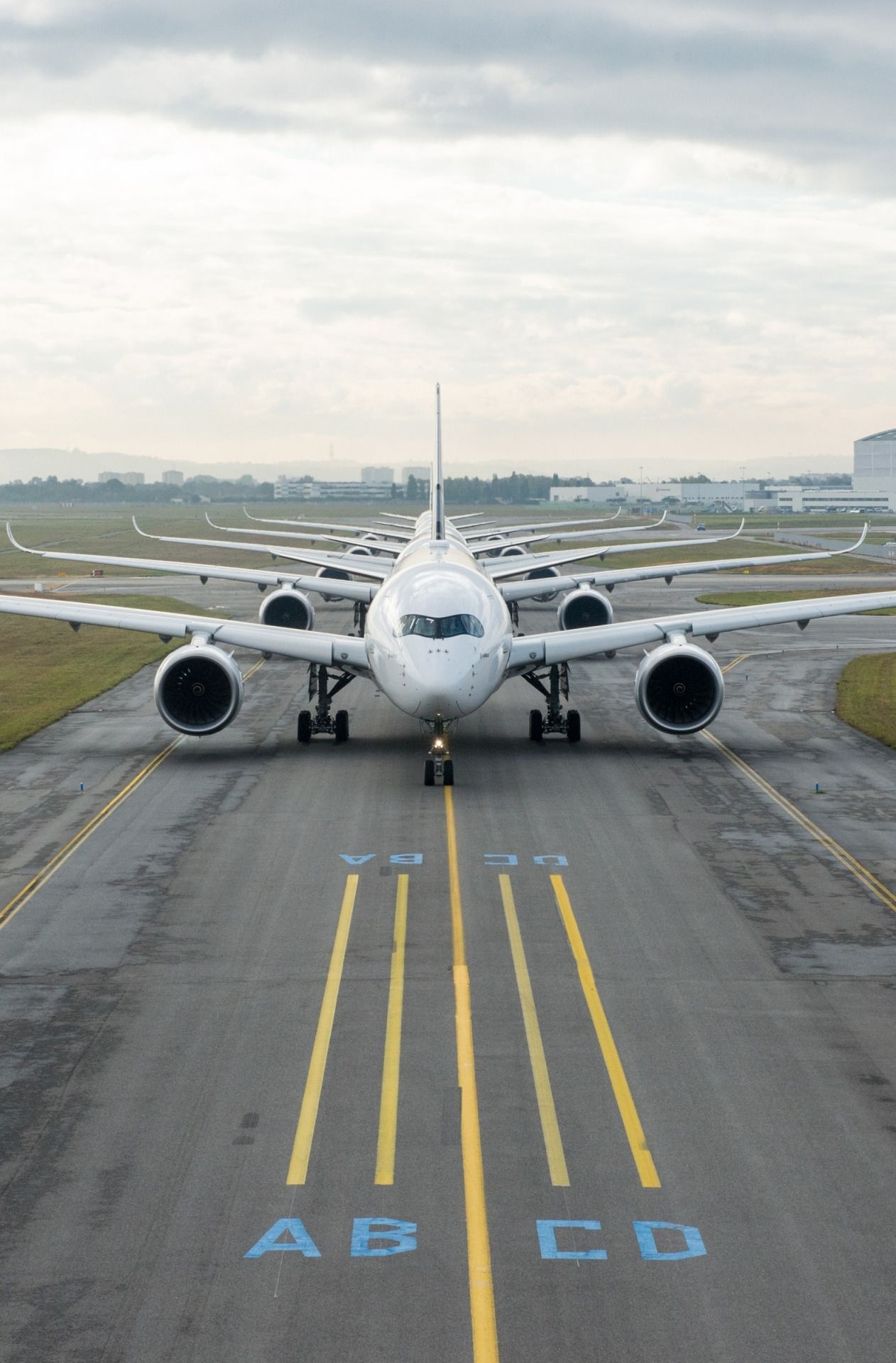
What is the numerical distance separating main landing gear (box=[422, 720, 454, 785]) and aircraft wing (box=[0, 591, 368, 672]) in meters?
4.24

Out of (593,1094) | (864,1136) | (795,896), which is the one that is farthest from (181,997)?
(795,896)

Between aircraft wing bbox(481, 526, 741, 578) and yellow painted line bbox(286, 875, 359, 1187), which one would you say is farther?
aircraft wing bbox(481, 526, 741, 578)

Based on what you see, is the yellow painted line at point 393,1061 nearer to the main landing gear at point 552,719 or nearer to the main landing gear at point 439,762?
the main landing gear at point 439,762

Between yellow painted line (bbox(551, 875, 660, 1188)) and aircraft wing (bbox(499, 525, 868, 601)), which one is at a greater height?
aircraft wing (bbox(499, 525, 868, 601))

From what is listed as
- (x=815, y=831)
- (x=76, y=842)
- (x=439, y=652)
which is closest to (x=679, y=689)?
(x=439, y=652)

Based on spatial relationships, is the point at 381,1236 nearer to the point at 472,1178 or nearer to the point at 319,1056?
the point at 472,1178

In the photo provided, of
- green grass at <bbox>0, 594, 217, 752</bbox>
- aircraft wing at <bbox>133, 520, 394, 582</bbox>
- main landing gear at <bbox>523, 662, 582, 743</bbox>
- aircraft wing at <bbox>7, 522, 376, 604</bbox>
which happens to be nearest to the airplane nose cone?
main landing gear at <bbox>523, 662, 582, 743</bbox>

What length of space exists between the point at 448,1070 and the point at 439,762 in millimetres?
17321

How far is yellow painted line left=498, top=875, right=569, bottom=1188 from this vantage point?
1477 centimetres

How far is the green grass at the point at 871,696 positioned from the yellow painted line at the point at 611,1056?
63.8ft

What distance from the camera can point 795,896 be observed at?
25094 mm

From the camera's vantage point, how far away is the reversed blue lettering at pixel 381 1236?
12.9 meters

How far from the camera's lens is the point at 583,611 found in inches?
2360

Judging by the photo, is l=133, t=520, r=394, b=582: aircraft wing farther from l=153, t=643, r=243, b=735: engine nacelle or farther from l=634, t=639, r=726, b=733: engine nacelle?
l=634, t=639, r=726, b=733: engine nacelle
